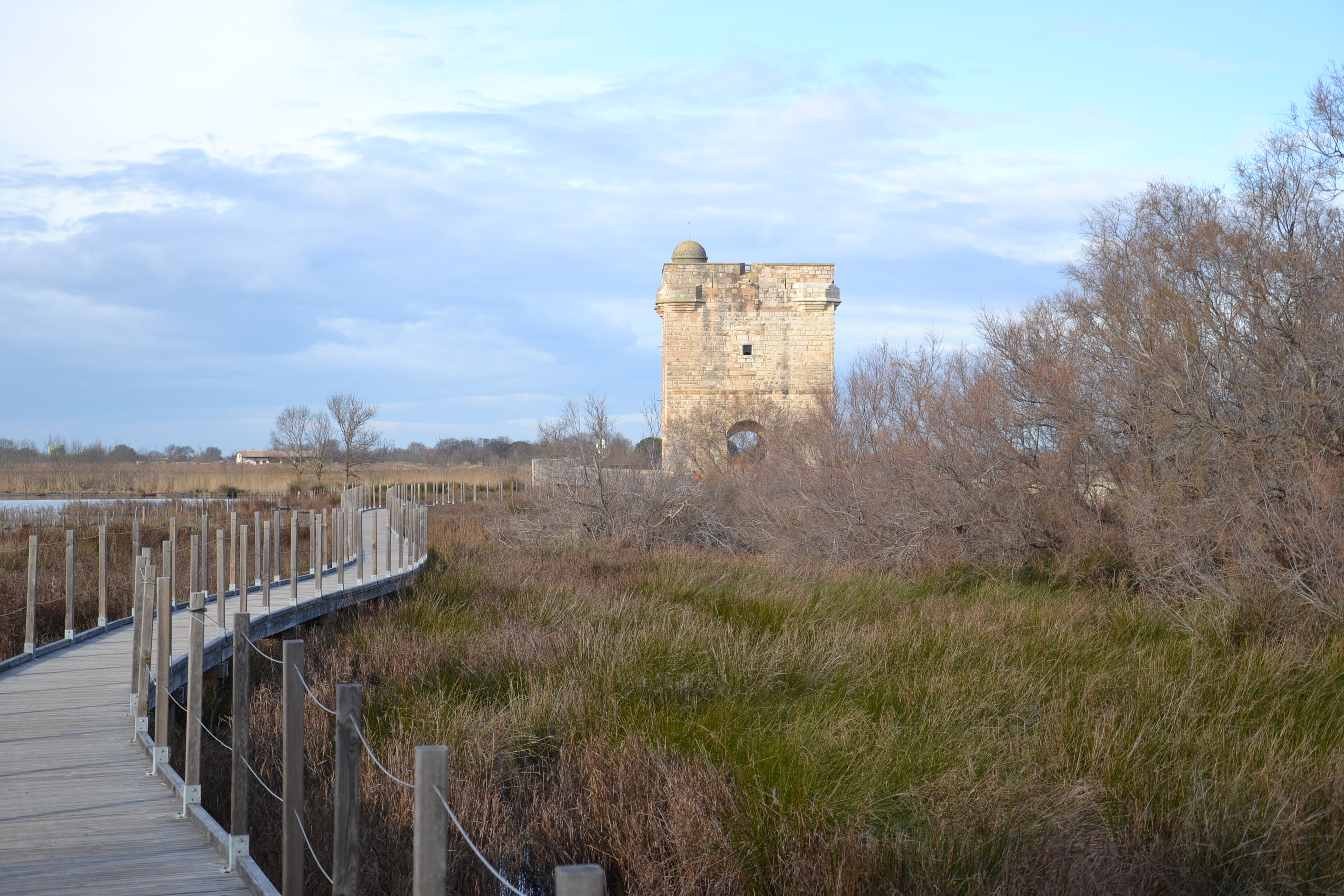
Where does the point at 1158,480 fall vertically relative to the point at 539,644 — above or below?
above

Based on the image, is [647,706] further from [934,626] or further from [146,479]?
[146,479]

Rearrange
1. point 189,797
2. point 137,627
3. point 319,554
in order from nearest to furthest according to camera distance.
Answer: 1. point 189,797
2. point 137,627
3. point 319,554

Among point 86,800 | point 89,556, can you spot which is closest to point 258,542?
point 89,556

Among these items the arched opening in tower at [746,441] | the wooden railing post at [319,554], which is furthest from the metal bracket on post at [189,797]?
the arched opening in tower at [746,441]

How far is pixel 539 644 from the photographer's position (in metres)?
8.23

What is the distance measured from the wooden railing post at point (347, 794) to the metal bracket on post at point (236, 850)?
0.90m

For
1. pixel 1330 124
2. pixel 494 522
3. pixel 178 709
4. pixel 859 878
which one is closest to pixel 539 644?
pixel 178 709

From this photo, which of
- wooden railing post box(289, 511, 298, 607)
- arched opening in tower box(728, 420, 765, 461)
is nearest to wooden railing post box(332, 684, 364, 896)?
wooden railing post box(289, 511, 298, 607)

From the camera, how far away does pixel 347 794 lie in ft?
10.8

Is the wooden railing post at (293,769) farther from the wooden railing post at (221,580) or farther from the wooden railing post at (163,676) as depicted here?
the wooden railing post at (221,580)

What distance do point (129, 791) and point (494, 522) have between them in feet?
47.9

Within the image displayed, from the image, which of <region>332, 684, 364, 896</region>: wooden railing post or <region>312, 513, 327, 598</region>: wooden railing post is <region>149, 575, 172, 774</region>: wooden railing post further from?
<region>312, 513, 327, 598</region>: wooden railing post

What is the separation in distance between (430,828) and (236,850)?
2.11m

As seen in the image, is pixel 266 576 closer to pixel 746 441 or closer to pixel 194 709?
pixel 194 709
